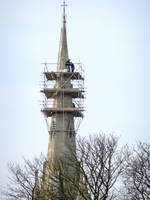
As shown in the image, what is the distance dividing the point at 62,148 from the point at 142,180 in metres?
12.9

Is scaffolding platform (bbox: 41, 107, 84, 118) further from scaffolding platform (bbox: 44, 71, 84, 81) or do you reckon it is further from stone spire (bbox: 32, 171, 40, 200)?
stone spire (bbox: 32, 171, 40, 200)

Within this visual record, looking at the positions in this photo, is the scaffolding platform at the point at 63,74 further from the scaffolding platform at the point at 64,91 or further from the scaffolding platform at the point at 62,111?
the scaffolding platform at the point at 62,111

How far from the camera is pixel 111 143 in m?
30.8

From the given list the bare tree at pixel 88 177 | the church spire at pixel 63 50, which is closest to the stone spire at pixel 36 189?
the bare tree at pixel 88 177

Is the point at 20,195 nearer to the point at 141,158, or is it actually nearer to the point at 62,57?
the point at 141,158

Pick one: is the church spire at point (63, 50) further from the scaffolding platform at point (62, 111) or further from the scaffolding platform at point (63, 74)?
the scaffolding platform at point (62, 111)

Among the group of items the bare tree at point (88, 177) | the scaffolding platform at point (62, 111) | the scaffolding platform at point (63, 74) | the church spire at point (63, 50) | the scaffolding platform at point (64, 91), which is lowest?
the bare tree at point (88, 177)

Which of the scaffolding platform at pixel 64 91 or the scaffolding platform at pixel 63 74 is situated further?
the scaffolding platform at pixel 63 74

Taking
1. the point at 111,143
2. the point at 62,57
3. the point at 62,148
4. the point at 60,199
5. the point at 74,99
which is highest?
the point at 62,57

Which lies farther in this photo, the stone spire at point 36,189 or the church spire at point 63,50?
the church spire at point 63,50

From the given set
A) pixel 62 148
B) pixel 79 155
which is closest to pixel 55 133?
pixel 62 148

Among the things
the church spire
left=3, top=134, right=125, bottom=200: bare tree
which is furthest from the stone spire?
the church spire

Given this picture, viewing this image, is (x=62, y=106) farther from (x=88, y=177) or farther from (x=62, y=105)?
(x=88, y=177)

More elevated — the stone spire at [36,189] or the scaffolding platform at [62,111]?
the scaffolding platform at [62,111]
